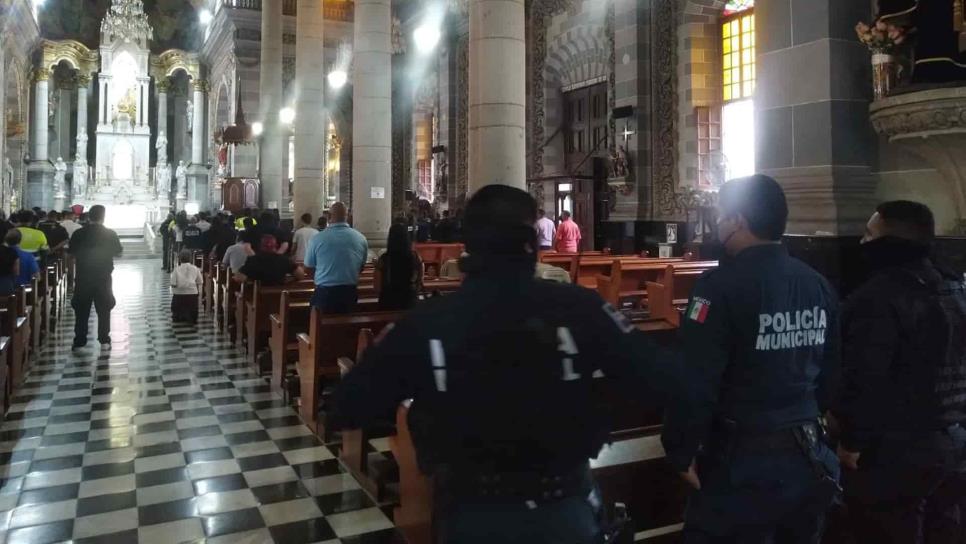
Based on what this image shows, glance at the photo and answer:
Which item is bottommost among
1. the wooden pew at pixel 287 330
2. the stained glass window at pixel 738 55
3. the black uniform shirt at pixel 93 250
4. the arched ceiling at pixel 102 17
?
the wooden pew at pixel 287 330

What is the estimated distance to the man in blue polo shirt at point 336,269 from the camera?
6.90 metres

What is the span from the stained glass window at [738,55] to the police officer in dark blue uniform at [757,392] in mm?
12000

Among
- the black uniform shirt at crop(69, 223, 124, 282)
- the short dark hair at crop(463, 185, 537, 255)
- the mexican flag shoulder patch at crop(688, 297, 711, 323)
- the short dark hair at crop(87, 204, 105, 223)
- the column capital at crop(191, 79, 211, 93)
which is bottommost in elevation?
the mexican flag shoulder patch at crop(688, 297, 711, 323)

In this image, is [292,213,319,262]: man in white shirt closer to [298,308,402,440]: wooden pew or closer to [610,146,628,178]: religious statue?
[298,308,402,440]: wooden pew

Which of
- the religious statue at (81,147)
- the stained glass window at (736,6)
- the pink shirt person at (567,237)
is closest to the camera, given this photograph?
the pink shirt person at (567,237)

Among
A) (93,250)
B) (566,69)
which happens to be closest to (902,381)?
(93,250)

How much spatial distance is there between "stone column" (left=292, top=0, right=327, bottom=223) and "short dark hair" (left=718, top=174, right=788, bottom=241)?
40.8 ft

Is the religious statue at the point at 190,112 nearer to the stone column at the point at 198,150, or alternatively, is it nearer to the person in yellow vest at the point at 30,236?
the stone column at the point at 198,150

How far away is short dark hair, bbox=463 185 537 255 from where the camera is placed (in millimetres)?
1720

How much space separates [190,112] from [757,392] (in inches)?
1403

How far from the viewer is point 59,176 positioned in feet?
101

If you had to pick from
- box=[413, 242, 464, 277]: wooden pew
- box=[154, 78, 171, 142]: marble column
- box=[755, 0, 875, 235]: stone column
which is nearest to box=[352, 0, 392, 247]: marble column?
box=[413, 242, 464, 277]: wooden pew

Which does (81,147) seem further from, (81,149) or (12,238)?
(12,238)

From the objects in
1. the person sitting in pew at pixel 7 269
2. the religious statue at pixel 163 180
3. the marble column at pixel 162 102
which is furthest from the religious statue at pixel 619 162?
the marble column at pixel 162 102
